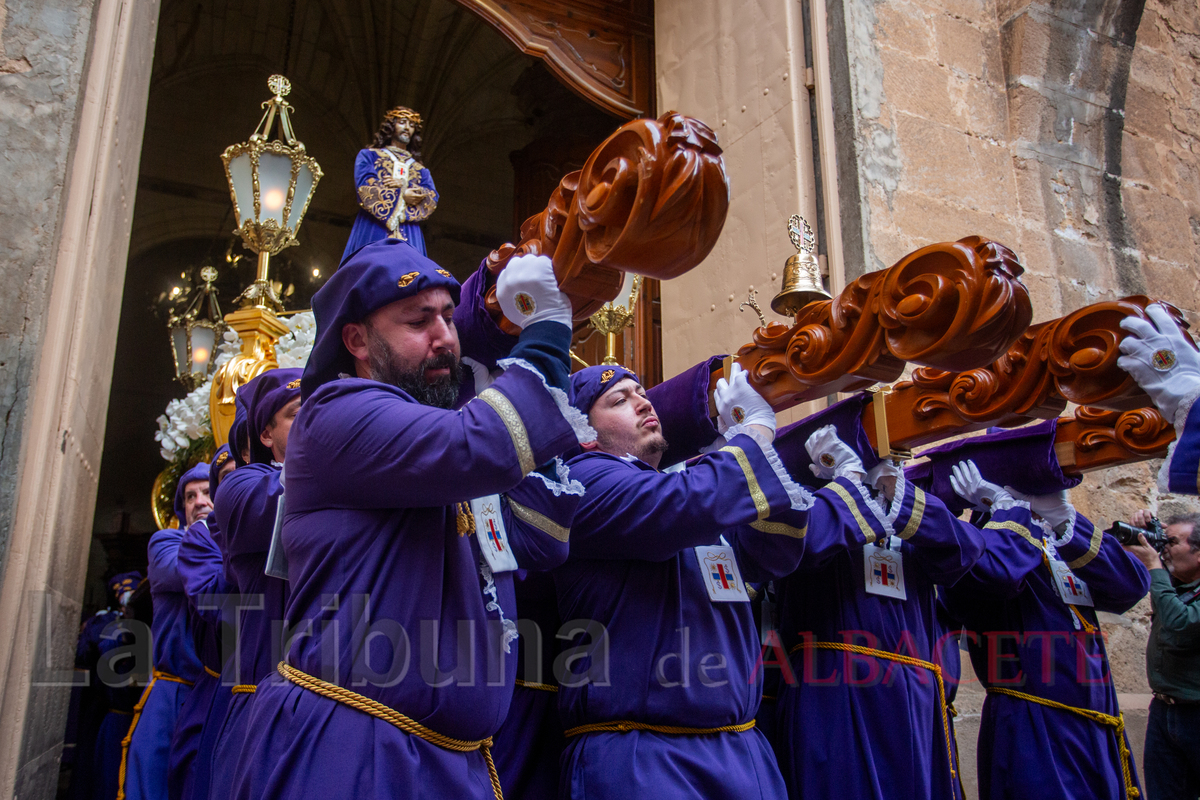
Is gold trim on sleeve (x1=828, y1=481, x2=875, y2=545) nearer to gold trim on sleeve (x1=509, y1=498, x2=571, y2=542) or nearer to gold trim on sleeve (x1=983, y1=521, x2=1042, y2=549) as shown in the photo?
gold trim on sleeve (x1=983, y1=521, x2=1042, y2=549)

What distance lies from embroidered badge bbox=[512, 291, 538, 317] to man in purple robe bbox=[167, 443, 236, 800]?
1819mm

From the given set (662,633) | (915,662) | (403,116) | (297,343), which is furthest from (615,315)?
(662,633)

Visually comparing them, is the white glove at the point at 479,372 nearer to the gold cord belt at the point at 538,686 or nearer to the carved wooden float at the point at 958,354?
the carved wooden float at the point at 958,354

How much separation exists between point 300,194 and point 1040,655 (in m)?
3.52

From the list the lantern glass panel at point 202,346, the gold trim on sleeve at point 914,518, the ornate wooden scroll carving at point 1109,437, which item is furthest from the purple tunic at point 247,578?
the lantern glass panel at point 202,346

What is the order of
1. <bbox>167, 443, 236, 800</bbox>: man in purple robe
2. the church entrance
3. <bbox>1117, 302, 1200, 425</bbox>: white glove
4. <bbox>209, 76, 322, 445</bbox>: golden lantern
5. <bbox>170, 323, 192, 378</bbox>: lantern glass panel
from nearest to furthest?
<bbox>1117, 302, 1200, 425</bbox>: white glove, <bbox>167, 443, 236, 800</bbox>: man in purple robe, <bbox>209, 76, 322, 445</bbox>: golden lantern, <bbox>170, 323, 192, 378</bbox>: lantern glass panel, the church entrance

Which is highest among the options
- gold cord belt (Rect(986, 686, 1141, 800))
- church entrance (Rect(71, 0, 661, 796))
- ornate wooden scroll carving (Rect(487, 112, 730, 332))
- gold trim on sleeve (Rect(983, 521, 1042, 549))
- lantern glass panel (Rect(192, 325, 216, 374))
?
church entrance (Rect(71, 0, 661, 796))

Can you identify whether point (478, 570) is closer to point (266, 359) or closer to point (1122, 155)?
point (266, 359)

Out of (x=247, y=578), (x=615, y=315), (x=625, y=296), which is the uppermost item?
(x=625, y=296)

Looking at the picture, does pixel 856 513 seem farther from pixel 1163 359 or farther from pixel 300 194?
pixel 300 194

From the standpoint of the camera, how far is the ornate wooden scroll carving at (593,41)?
18.0 ft

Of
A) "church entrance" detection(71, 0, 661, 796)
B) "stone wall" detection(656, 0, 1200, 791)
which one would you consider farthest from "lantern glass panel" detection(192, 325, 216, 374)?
"church entrance" detection(71, 0, 661, 796)

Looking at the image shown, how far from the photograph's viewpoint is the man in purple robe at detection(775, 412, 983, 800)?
287 centimetres

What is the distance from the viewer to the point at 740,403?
93.0 inches
